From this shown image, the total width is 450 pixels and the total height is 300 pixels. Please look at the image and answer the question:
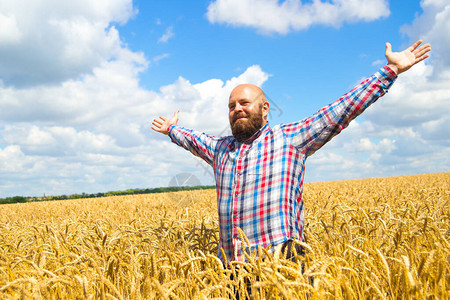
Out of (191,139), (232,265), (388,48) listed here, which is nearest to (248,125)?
(191,139)

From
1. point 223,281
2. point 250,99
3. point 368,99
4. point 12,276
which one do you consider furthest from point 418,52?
point 12,276

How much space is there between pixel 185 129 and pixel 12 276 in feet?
7.41

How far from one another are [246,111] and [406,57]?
1542mm

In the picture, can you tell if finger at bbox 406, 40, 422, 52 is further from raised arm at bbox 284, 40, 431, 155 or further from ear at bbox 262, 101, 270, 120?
ear at bbox 262, 101, 270, 120

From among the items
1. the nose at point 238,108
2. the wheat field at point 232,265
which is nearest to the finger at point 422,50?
the wheat field at point 232,265

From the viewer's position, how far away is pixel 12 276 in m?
3.00

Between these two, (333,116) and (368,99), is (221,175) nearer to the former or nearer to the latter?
(333,116)

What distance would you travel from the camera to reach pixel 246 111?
320 centimetres

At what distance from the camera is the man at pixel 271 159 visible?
9.46ft

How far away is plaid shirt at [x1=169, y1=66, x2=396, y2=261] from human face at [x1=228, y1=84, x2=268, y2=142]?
0.10 meters

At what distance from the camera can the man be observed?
9.46 ft

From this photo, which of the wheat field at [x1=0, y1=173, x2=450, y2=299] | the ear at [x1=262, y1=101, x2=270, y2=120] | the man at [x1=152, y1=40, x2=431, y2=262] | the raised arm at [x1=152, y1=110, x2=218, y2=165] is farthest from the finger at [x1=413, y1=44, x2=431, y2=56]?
the raised arm at [x1=152, y1=110, x2=218, y2=165]

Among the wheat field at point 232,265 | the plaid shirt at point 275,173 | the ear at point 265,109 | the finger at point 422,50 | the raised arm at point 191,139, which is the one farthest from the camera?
the raised arm at point 191,139

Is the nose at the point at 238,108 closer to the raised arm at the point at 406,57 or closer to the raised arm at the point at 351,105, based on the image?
the raised arm at the point at 351,105
